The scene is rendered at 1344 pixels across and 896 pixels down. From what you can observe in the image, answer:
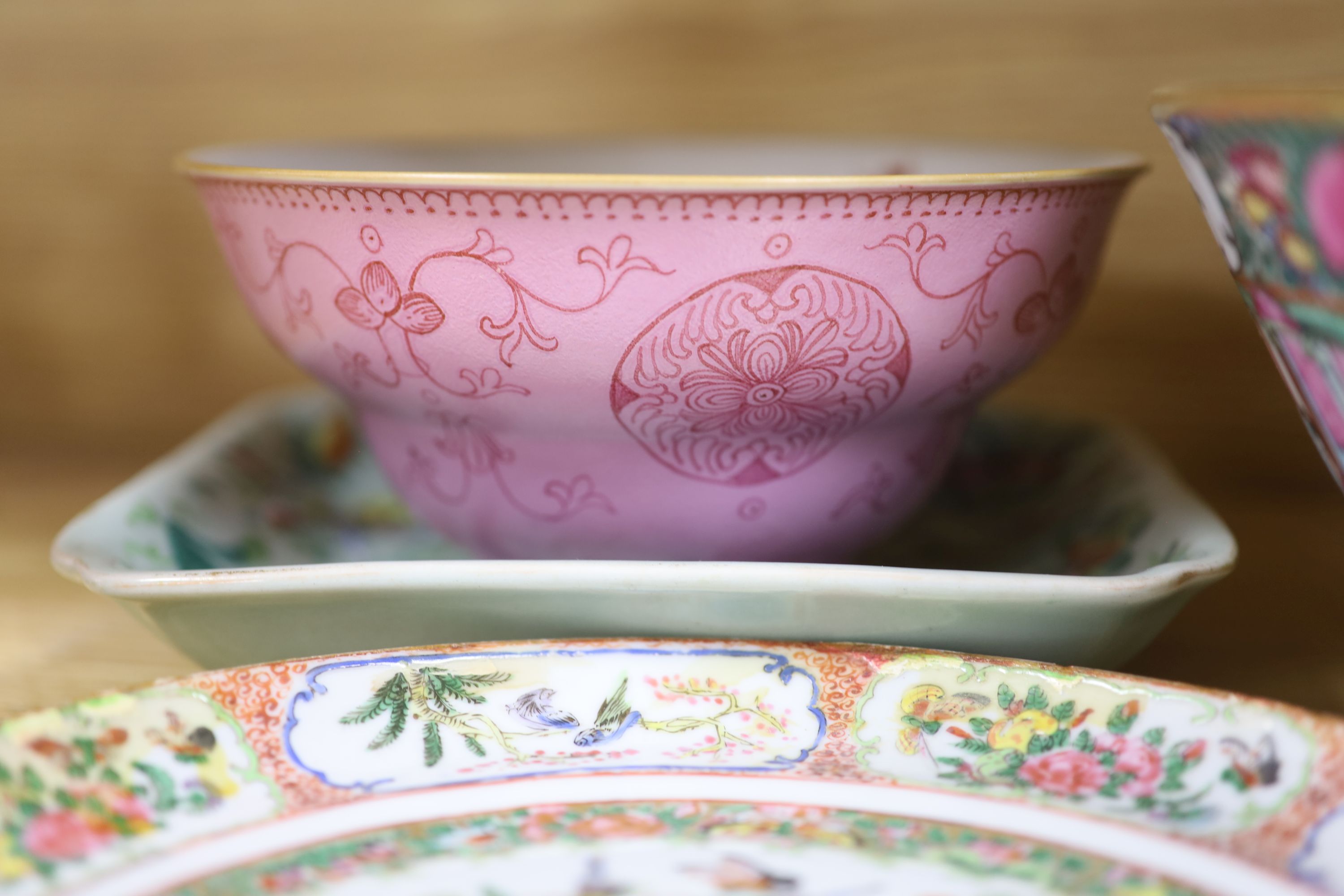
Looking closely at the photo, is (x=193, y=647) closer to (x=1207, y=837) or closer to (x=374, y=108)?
(x=1207, y=837)

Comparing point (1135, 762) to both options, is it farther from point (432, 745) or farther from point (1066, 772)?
point (432, 745)

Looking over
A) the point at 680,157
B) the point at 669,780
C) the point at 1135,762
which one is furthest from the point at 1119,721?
the point at 680,157

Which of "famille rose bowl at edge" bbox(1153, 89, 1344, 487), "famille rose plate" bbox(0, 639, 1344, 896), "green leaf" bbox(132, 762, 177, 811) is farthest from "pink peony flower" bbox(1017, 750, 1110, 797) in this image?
"green leaf" bbox(132, 762, 177, 811)

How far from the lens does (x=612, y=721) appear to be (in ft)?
1.00

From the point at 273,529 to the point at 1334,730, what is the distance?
0.43 metres

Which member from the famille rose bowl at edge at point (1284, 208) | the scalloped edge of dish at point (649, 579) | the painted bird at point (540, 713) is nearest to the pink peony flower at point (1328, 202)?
the famille rose bowl at edge at point (1284, 208)

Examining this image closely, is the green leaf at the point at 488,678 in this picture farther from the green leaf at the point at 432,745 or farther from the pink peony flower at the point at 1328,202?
the pink peony flower at the point at 1328,202

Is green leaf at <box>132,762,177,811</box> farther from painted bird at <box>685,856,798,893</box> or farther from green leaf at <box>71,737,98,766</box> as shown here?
painted bird at <box>685,856,798,893</box>

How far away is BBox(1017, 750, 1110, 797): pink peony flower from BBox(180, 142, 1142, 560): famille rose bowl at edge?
122 mm

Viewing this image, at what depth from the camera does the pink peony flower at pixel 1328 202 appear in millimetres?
226

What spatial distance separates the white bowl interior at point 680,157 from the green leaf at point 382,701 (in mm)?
273

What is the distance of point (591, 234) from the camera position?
31 cm

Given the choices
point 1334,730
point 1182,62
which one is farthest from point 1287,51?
point 1334,730

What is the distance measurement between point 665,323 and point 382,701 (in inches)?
5.2
